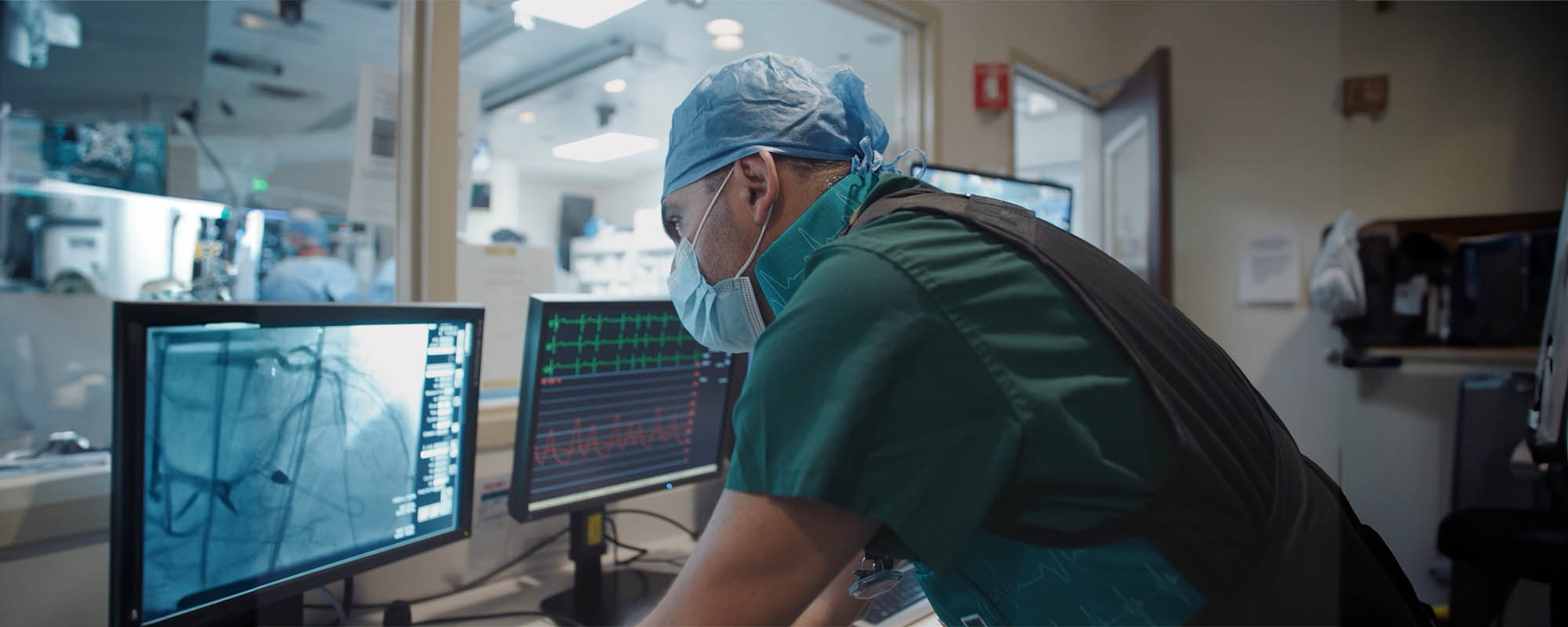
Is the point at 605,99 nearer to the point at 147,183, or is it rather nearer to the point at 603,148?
the point at 603,148

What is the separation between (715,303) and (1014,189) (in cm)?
169

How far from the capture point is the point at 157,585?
2.55 feet

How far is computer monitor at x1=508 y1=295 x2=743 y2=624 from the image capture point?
1152 mm

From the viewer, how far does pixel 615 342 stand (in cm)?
122

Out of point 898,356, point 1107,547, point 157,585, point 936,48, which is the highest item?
point 936,48

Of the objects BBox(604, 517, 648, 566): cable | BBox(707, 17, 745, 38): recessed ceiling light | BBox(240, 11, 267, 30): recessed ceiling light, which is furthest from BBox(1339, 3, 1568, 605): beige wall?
BBox(240, 11, 267, 30): recessed ceiling light

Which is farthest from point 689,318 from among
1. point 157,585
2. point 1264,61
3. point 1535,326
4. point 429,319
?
point 1535,326

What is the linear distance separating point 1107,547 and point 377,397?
84 cm

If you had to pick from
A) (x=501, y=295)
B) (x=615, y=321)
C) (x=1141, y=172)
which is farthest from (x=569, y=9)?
(x=1141, y=172)

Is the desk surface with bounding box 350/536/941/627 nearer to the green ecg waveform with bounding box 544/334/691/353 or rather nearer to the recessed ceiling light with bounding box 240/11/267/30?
the green ecg waveform with bounding box 544/334/691/353

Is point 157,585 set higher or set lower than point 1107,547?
lower

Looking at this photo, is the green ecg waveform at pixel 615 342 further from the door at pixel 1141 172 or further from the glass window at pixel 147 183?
the door at pixel 1141 172

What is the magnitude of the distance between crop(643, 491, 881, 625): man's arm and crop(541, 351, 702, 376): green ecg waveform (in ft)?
2.21

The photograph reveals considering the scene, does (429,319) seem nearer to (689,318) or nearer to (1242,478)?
(689,318)
